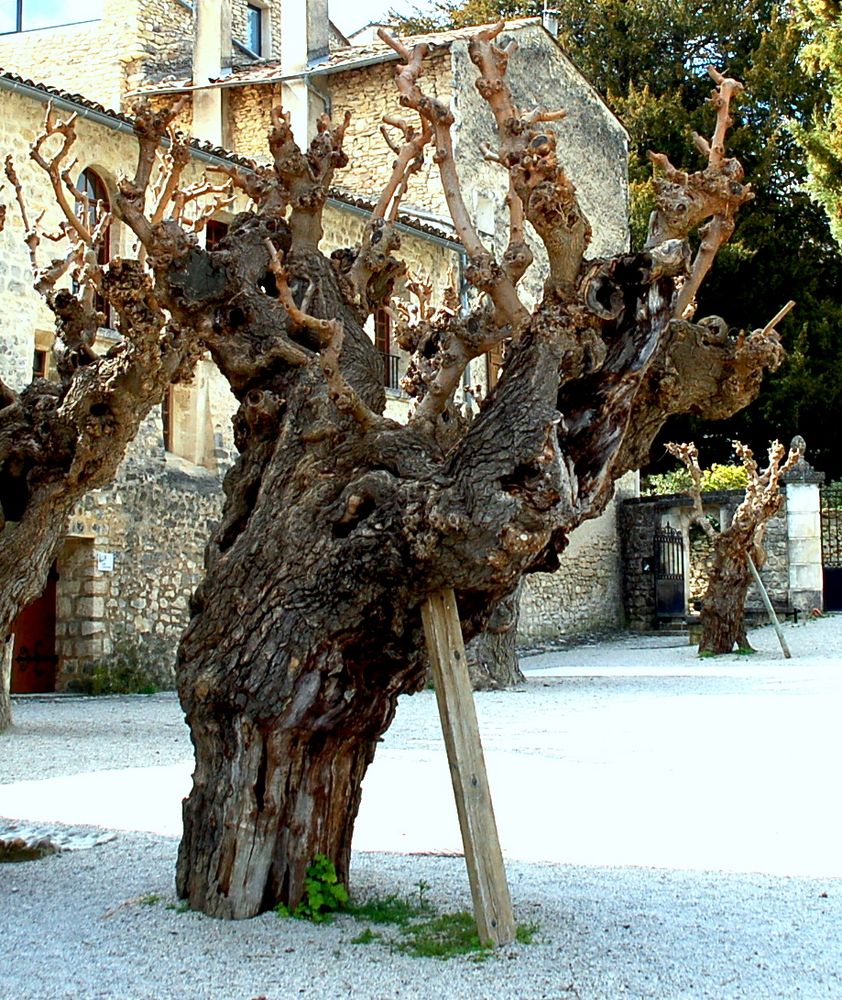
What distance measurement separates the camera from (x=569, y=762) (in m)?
9.87

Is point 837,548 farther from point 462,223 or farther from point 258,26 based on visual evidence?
point 462,223

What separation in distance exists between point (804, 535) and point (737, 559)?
6827 millimetres

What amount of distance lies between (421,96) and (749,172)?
1168 inches

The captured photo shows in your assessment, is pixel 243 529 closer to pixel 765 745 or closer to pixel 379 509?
pixel 379 509

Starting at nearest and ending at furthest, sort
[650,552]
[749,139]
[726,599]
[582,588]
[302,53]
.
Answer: [726,599] < [302,53] < [582,588] < [650,552] < [749,139]

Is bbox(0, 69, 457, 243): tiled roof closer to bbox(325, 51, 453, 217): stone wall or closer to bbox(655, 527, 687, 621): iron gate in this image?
bbox(325, 51, 453, 217): stone wall

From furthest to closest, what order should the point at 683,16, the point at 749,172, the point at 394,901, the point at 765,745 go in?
the point at 683,16, the point at 749,172, the point at 765,745, the point at 394,901

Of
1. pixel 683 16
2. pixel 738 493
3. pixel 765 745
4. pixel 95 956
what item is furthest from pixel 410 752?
pixel 683 16

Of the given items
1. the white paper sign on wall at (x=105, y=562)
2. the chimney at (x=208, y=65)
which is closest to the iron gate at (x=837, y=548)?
the chimney at (x=208, y=65)

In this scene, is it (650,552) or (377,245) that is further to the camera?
(650,552)

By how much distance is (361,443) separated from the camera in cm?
542

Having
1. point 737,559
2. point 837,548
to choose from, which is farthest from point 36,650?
point 837,548

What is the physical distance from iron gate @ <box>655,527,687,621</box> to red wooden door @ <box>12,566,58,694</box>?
586 inches

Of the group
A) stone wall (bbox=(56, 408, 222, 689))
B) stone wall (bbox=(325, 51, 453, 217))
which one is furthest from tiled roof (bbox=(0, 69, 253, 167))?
stone wall (bbox=(325, 51, 453, 217))
